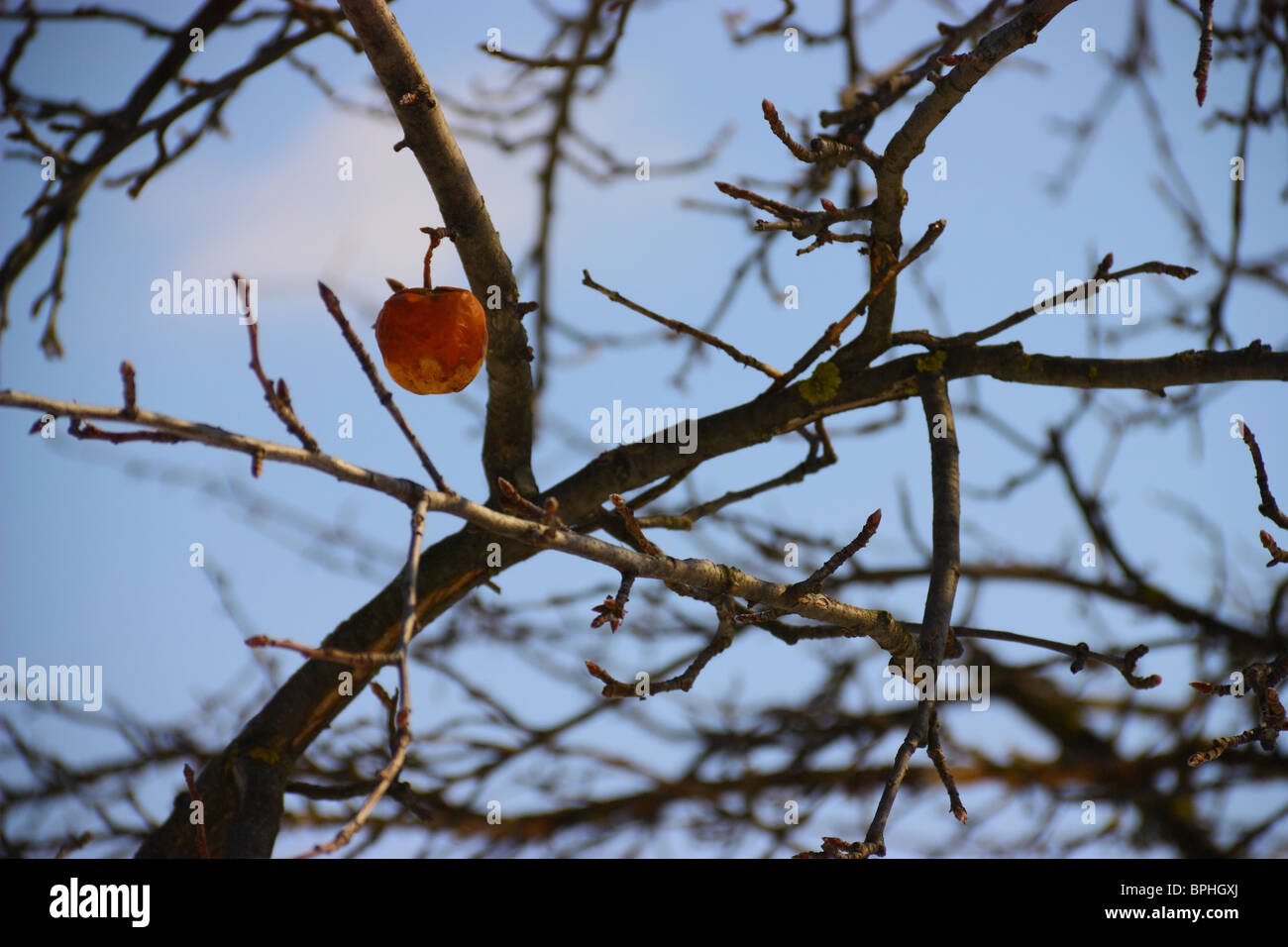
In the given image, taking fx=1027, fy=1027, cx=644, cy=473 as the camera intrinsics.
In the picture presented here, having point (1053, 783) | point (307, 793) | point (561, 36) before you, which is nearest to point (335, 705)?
point (307, 793)

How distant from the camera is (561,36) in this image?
387 cm

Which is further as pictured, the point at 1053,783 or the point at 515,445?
the point at 1053,783

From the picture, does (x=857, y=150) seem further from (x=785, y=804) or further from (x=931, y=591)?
(x=785, y=804)

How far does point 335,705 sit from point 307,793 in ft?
1.16

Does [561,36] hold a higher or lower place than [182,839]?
higher

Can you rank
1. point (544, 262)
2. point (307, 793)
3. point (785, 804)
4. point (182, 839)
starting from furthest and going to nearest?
point (785, 804) → point (544, 262) → point (307, 793) → point (182, 839)

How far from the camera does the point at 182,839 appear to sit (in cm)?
247
